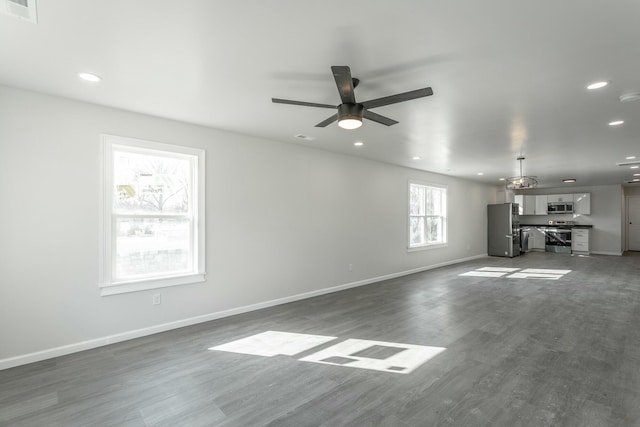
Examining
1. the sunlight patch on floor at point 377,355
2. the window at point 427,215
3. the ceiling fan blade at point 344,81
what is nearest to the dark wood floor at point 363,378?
the sunlight patch on floor at point 377,355

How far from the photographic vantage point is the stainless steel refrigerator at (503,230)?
10.4m

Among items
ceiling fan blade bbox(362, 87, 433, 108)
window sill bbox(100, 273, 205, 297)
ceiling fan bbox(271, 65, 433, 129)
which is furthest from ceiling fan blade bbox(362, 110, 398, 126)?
window sill bbox(100, 273, 205, 297)

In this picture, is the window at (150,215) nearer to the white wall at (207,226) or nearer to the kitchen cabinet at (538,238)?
the white wall at (207,226)

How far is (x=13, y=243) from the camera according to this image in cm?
298

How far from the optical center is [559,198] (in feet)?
38.2

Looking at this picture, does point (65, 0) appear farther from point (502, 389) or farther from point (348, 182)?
point (348, 182)

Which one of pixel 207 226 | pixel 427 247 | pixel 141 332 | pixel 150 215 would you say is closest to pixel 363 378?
pixel 141 332

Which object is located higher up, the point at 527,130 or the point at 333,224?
the point at 527,130

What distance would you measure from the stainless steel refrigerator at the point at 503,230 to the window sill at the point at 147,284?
9969 mm

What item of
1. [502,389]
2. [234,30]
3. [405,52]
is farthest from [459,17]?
[502,389]

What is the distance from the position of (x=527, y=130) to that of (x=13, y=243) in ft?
19.7

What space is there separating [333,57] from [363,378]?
103 inches

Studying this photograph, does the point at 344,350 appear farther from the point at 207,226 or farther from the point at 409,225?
the point at 409,225

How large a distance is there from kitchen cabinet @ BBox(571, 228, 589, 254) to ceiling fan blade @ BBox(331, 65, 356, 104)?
12429 millimetres
